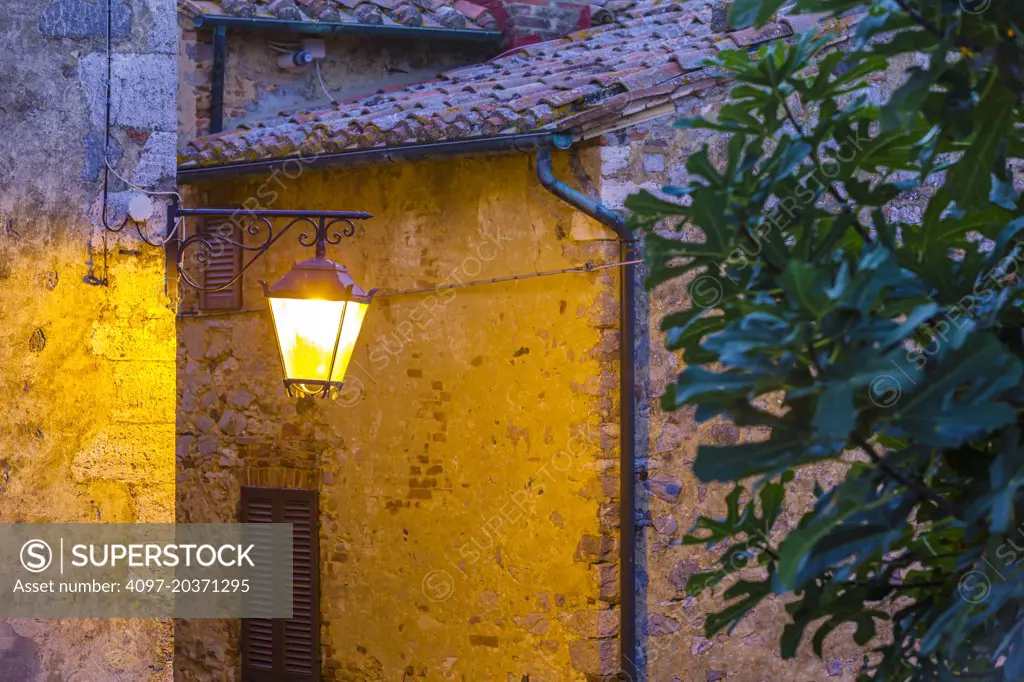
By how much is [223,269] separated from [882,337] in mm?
7134

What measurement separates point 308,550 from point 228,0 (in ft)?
12.2

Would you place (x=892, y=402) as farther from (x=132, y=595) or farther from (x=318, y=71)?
(x=318, y=71)

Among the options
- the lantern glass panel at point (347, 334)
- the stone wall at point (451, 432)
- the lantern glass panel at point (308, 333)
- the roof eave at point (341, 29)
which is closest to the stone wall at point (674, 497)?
the stone wall at point (451, 432)

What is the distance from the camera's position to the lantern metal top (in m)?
4.39

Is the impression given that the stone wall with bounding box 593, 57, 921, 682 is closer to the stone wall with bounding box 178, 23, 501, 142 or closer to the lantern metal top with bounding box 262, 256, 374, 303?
the lantern metal top with bounding box 262, 256, 374, 303

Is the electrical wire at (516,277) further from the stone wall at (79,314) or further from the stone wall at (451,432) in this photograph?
the stone wall at (79,314)

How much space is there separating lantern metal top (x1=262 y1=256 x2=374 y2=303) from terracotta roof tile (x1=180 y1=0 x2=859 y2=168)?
6.49 feet

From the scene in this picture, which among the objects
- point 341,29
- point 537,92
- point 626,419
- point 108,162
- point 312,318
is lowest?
point 626,419

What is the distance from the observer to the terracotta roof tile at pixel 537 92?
6.12m

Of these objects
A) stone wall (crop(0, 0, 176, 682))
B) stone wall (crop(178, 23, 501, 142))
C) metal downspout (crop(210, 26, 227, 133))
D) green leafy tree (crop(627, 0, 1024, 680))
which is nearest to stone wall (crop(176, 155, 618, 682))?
metal downspout (crop(210, 26, 227, 133))

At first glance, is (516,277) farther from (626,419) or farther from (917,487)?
(917,487)

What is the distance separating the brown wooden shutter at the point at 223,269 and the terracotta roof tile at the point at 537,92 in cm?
63

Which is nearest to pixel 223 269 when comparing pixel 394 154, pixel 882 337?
pixel 394 154

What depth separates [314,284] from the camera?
4.40 m
